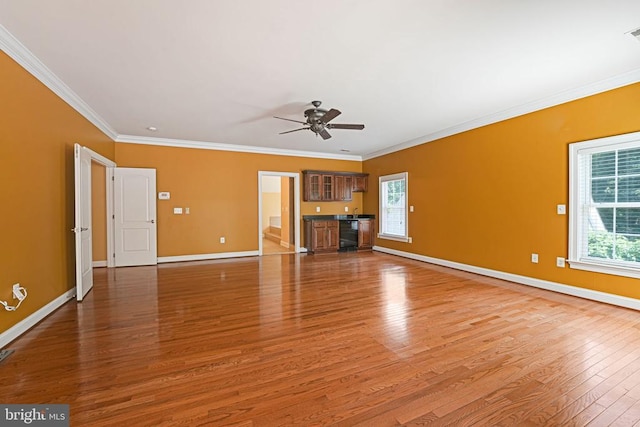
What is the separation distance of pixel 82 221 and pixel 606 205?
6644 millimetres

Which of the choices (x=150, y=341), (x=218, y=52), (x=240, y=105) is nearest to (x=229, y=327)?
(x=150, y=341)

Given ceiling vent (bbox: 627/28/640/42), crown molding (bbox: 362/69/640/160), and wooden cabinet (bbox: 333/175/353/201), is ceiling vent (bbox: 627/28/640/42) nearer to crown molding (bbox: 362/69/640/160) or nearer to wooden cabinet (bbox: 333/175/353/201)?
crown molding (bbox: 362/69/640/160)

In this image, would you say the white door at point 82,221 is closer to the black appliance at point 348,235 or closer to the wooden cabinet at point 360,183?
the black appliance at point 348,235

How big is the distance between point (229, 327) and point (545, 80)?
15.0ft

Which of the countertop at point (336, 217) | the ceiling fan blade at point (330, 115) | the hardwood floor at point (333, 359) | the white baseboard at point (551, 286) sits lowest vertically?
the hardwood floor at point (333, 359)

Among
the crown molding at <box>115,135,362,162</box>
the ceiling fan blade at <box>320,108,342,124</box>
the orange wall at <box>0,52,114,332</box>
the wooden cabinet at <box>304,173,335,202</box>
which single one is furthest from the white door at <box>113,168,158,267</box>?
the ceiling fan blade at <box>320,108,342,124</box>

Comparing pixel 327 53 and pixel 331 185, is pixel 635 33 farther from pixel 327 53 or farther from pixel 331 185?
pixel 331 185

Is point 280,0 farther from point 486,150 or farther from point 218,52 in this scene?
point 486,150

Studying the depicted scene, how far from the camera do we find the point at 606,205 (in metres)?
3.46

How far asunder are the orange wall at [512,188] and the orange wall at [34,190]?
606cm

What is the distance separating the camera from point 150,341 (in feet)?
8.20

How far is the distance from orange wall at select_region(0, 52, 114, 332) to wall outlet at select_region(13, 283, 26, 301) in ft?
0.14

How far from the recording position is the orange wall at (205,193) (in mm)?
6062

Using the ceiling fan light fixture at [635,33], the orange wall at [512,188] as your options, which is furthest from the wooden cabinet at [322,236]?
the ceiling fan light fixture at [635,33]
